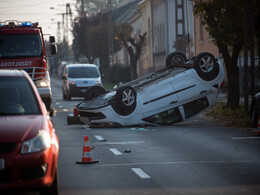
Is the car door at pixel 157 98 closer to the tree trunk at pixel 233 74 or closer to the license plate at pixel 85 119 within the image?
the license plate at pixel 85 119

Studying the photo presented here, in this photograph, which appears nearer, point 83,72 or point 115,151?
point 115,151

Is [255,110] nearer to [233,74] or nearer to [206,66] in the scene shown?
[206,66]

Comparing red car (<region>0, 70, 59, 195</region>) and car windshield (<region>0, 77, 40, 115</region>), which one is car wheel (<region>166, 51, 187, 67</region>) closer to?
car windshield (<region>0, 77, 40, 115</region>)

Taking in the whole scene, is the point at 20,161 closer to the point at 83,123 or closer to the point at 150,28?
the point at 83,123

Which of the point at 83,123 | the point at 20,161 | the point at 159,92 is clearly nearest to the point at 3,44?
the point at 83,123

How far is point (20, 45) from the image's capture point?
23.0m

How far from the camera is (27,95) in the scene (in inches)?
344

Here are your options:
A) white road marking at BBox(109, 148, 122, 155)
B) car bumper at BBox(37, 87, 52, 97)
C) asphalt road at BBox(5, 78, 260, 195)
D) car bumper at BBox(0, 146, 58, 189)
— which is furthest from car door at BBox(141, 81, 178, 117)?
car bumper at BBox(0, 146, 58, 189)

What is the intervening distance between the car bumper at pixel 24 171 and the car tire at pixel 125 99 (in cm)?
1085

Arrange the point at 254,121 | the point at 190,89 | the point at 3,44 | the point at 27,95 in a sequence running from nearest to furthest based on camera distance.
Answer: the point at 27,95, the point at 254,121, the point at 190,89, the point at 3,44

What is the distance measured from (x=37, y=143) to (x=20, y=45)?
15639 millimetres

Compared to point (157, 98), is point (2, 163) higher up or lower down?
higher up

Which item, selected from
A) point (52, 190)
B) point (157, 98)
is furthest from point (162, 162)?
point (157, 98)

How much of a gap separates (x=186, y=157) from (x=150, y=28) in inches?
2322
